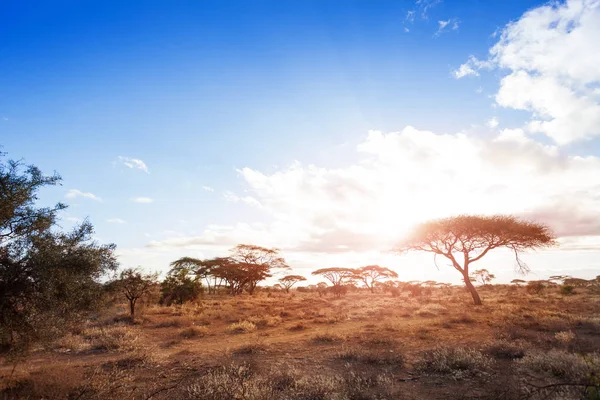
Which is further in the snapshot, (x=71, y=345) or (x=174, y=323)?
(x=174, y=323)

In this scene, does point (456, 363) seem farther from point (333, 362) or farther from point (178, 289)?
point (178, 289)

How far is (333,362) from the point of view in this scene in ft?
38.3

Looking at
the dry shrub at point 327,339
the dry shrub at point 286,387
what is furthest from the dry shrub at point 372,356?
the dry shrub at point 327,339

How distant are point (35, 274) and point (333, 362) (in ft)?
32.5

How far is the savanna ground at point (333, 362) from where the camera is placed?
322 inches

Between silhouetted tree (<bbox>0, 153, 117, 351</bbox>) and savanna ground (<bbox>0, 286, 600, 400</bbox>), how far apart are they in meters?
1.25

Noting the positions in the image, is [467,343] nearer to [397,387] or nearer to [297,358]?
[397,387]

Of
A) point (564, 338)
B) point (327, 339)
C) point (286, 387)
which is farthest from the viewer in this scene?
point (327, 339)

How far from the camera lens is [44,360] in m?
13.4

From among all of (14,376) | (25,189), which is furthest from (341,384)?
(25,189)

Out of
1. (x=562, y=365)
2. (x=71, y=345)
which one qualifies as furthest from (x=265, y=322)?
(x=562, y=365)

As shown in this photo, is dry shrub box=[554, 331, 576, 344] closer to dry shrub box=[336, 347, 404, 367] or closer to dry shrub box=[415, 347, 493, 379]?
dry shrub box=[415, 347, 493, 379]

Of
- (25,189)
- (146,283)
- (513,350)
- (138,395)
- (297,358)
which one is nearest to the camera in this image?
(138,395)

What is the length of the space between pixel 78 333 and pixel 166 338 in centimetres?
492
